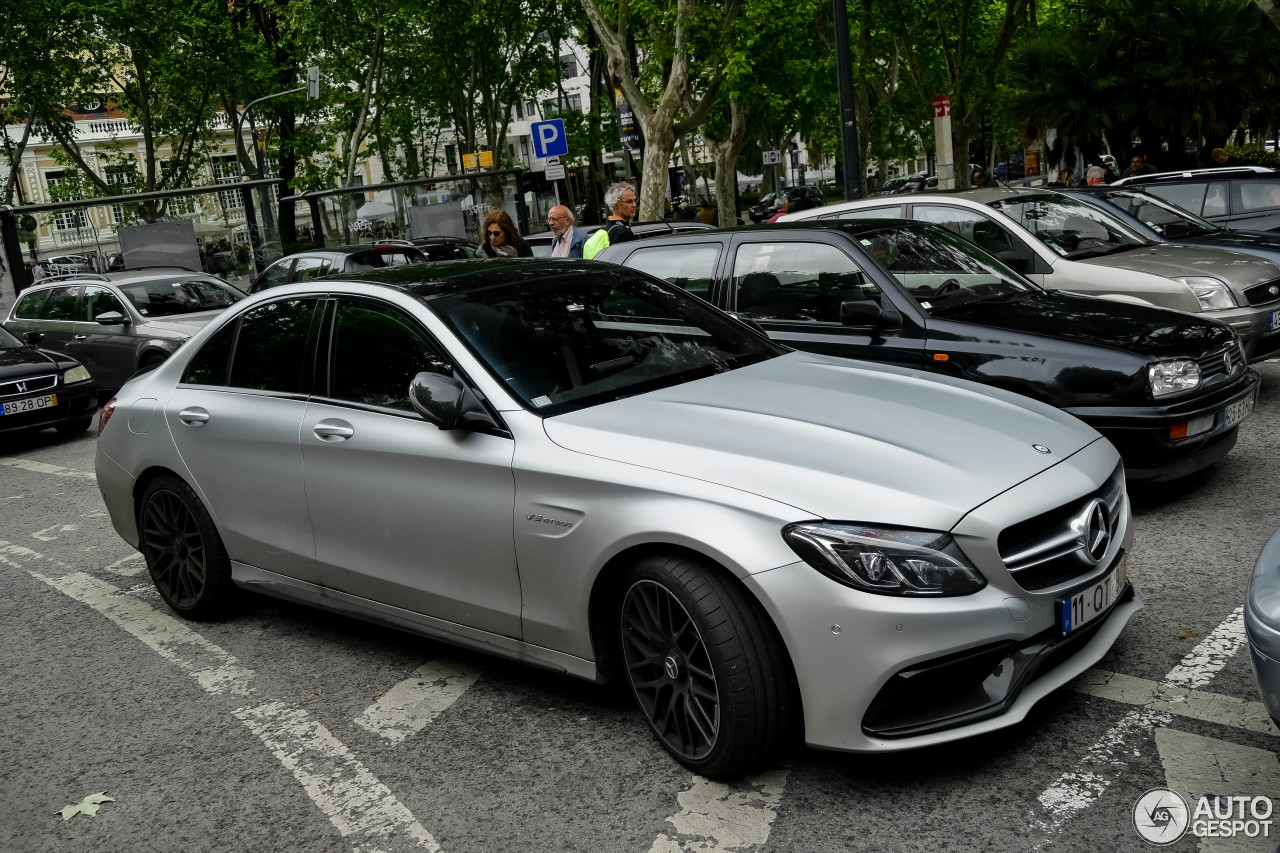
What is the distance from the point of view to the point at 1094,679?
4047 mm

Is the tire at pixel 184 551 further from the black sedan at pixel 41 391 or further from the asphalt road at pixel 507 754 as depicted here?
the black sedan at pixel 41 391

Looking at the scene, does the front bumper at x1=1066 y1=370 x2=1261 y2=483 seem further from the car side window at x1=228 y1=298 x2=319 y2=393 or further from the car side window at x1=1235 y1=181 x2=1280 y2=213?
the car side window at x1=1235 y1=181 x2=1280 y2=213

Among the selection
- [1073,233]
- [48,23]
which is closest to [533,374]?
[1073,233]

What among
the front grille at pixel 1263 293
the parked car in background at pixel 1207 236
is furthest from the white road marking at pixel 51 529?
the front grille at pixel 1263 293

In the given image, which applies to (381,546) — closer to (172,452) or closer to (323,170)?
(172,452)

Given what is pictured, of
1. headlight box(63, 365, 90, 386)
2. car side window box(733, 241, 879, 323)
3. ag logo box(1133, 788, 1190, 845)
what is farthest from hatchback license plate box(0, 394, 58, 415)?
ag logo box(1133, 788, 1190, 845)

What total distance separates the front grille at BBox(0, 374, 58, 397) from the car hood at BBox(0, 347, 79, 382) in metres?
0.08

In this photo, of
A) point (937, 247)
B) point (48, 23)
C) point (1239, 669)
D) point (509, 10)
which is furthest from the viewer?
point (509, 10)

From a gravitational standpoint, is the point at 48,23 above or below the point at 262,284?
above

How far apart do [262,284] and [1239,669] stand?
43.1 feet

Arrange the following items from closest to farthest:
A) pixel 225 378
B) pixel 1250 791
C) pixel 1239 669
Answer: pixel 1250 791 < pixel 1239 669 < pixel 225 378

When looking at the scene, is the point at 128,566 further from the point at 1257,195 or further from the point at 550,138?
the point at 550,138

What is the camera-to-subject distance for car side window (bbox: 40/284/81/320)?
1454 centimetres

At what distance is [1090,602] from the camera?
140 inches
